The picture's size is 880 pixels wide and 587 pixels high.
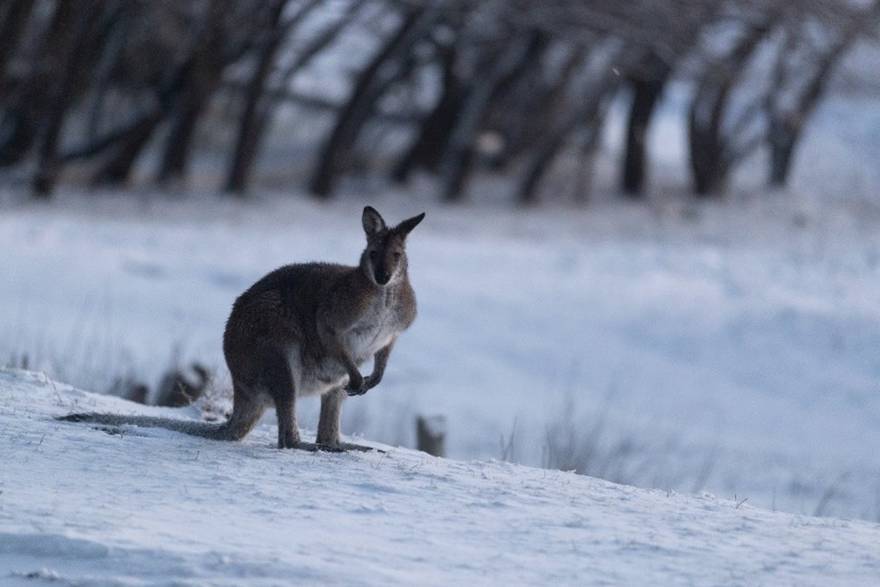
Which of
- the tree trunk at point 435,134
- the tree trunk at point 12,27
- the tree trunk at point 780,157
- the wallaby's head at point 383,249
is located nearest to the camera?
the wallaby's head at point 383,249

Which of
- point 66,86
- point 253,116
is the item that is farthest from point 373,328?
point 253,116

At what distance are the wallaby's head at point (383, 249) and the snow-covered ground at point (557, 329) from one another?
2725 mm

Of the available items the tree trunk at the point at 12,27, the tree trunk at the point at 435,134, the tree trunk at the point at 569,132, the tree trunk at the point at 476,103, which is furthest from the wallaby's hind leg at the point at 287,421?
the tree trunk at the point at 435,134

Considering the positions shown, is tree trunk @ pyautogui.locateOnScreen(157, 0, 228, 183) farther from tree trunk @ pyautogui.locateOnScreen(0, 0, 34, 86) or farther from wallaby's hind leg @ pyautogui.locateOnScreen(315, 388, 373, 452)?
wallaby's hind leg @ pyautogui.locateOnScreen(315, 388, 373, 452)

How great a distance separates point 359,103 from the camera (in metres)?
24.9

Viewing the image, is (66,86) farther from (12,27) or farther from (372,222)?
(372,222)

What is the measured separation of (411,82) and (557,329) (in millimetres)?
11648

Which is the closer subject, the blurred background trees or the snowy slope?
the snowy slope

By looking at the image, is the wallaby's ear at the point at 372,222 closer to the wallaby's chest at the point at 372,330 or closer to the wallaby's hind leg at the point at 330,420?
the wallaby's chest at the point at 372,330

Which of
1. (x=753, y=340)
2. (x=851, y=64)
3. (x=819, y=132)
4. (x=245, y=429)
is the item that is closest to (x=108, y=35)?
(x=753, y=340)

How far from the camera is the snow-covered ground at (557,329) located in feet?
41.8

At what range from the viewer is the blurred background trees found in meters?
20.8

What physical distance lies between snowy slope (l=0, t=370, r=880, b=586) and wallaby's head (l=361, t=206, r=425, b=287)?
32.9 inches

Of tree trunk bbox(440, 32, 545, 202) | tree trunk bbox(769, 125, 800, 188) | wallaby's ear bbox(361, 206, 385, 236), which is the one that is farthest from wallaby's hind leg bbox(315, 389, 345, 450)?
tree trunk bbox(769, 125, 800, 188)
